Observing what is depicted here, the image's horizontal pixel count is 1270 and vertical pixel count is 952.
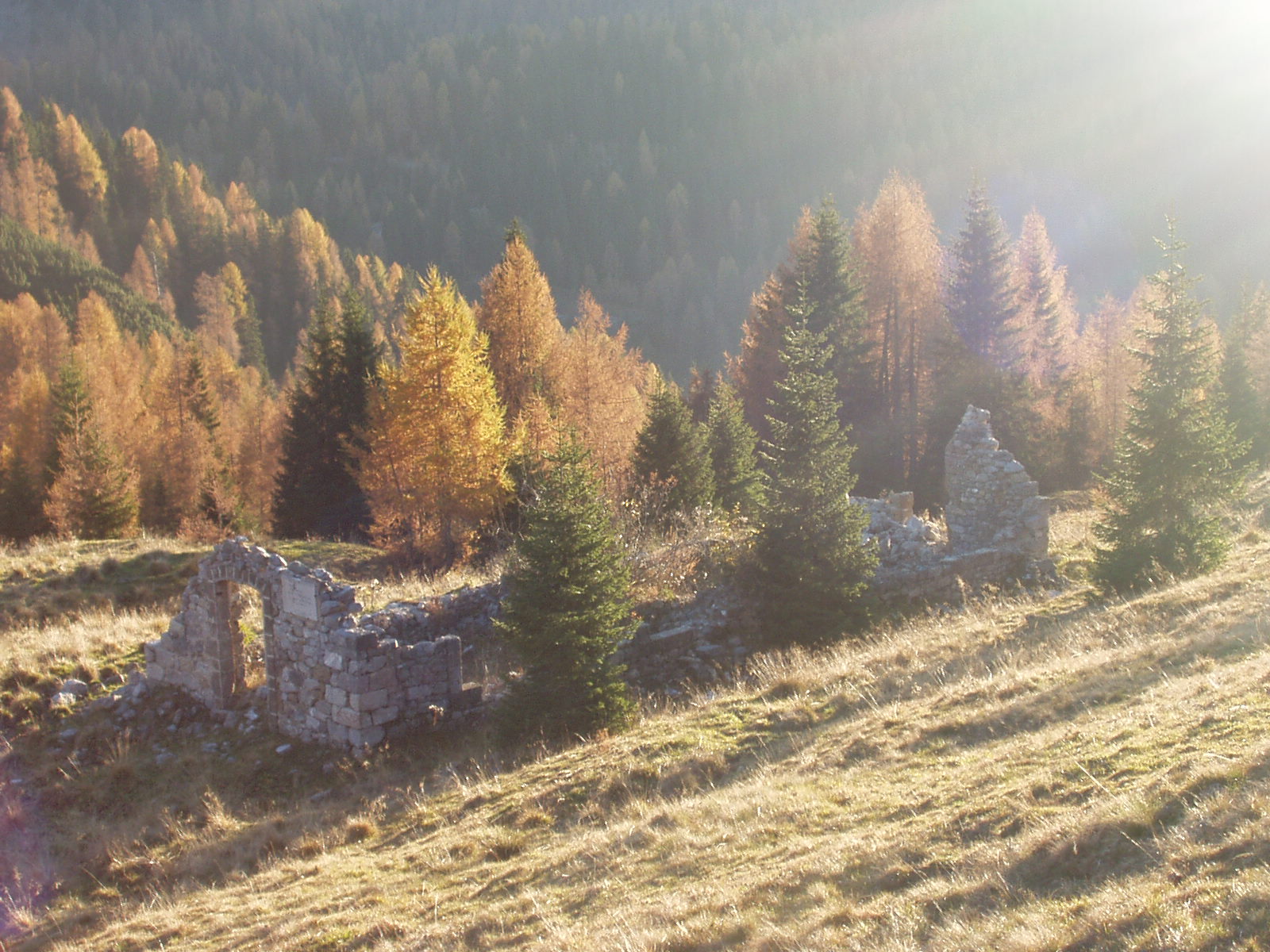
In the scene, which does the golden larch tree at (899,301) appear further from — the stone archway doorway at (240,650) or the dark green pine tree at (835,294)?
the stone archway doorway at (240,650)

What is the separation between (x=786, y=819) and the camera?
650cm

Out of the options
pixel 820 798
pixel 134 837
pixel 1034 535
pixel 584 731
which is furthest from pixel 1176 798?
pixel 1034 535

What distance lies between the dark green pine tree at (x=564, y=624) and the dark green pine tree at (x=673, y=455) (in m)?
11.8

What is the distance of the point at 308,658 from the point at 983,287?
95.3 feet

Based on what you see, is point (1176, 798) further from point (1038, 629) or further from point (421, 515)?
point (421, 515)

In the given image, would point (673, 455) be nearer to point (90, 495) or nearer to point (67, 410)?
point (90, 495)

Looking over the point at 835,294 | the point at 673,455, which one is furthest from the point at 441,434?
the point at 835,294

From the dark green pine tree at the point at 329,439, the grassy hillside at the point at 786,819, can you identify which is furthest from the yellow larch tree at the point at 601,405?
the grassy hillside at the point at 786,819

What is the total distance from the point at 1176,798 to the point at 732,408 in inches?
841

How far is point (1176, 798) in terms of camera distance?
15.2 feet

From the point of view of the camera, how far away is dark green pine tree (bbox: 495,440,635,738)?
998 cm

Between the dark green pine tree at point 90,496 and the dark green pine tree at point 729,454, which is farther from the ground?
the dark green pine tree at point 90,496

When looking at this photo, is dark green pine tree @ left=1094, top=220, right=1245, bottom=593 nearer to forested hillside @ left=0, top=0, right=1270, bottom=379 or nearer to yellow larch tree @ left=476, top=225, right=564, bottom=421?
yellow larch tree @ left=476, top=225, right=564, bottom=421

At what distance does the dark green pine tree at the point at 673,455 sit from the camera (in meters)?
22.2
